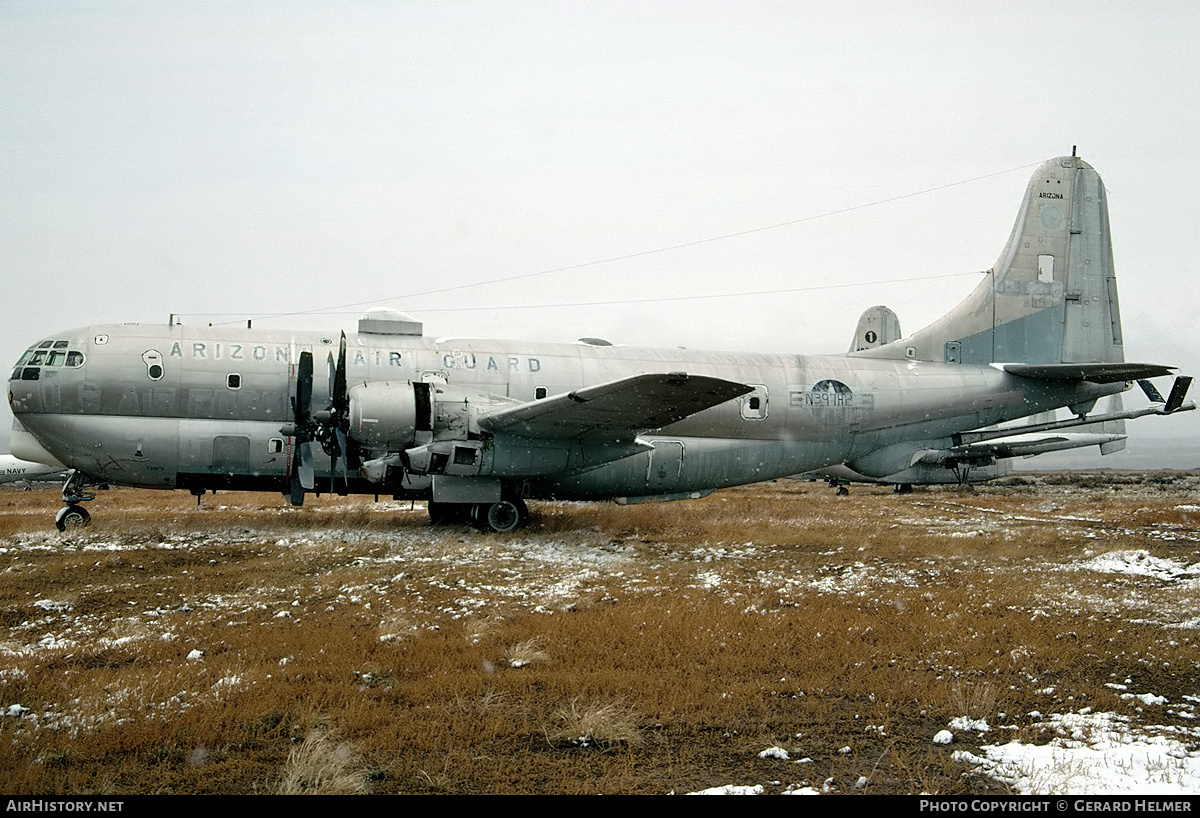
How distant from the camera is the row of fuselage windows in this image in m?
18.2

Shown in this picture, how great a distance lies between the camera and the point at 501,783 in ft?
19.5

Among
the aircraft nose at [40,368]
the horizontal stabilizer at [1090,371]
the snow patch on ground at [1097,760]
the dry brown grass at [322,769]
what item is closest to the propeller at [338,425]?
the aircraft nose at [40,368]

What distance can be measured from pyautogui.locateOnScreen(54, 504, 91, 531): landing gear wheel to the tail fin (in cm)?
1927

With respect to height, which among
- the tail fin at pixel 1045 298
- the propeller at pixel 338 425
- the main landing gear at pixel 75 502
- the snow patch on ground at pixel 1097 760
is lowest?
the snow patch on ground at pixel 1097 760

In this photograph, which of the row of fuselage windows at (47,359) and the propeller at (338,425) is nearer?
the propeller at (338,425)

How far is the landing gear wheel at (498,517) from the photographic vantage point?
759 inches

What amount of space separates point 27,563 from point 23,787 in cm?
1012

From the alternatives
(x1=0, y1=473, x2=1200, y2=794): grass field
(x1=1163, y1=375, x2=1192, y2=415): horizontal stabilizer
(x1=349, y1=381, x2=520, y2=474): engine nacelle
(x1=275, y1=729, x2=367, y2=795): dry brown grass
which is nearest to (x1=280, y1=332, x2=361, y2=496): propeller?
(x1=349, y1=381, x2=520, y2=474): engine nacelle

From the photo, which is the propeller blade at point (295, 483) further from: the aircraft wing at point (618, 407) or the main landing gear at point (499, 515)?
the aircraft wing at point (618, 407)

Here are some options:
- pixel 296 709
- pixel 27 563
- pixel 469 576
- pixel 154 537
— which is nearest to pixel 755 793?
pixel 296 709

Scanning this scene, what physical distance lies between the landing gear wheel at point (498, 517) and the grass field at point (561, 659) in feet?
7.32

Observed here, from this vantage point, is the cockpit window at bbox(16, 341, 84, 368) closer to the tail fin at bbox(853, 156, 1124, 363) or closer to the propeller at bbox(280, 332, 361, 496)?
the propeller at bbox(280, 332, 361, 496)
